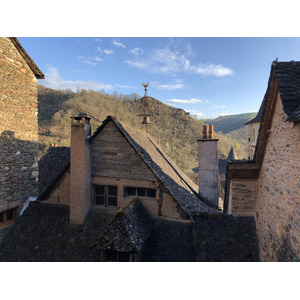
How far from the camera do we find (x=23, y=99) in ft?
22.6

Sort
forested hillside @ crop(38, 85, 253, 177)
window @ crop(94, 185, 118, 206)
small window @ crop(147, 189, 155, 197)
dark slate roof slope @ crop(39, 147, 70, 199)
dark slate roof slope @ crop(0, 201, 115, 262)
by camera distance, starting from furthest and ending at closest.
→ 1. forested hillside @ crop(38, 85, 253, 177)
2. dark slate roof slope @ crop(39, 147, 70, 199)
3. window @ crop(94, 185, 118, 206)
4. small window @ crop(147, 189, 155, 197)
5. dark slate roof slope @ crop(0, 201, 115, 262)

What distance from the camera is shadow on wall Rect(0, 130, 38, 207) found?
6309 mm

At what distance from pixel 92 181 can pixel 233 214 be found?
526 cm

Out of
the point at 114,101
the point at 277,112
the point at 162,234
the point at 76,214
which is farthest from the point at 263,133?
the point at 114,101

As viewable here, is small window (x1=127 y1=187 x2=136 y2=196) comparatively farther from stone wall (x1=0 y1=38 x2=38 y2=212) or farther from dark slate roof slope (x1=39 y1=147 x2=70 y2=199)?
stone wall (x1=0 y1=38 x2=38 y2=212)

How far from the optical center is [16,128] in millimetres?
6660

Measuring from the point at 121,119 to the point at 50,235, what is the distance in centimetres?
5407

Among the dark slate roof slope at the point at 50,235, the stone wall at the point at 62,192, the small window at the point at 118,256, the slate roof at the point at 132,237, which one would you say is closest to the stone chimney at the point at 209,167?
the slate roof at the point at 132,237

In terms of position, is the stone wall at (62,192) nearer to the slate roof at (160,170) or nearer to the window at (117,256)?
the slate roof at (160,170)

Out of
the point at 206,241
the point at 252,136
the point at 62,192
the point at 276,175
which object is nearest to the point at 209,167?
the point at 206,241

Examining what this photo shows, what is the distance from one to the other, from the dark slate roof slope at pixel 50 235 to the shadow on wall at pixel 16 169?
0.77 metres

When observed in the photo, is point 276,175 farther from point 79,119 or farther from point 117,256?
point 79,119

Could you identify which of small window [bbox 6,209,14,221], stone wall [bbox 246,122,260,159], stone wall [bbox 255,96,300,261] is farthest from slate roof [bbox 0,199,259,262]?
stone wall [bbox 246,122,260,159]

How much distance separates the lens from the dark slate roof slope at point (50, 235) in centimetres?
591
